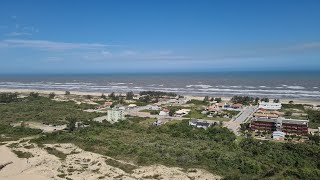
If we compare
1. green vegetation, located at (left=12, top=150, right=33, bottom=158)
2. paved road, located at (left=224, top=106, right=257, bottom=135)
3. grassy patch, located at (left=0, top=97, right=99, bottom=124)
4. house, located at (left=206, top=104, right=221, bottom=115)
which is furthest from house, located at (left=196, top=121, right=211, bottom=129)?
green vegetation, located at (left=12, top=150, right=33, bottom=158)

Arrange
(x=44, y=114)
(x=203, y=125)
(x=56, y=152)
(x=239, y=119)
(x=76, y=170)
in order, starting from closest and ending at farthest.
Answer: (x=76, y=170), (x=56, y=152), (x=203, y=125), (x=239, y=119), (x=44, y=114)

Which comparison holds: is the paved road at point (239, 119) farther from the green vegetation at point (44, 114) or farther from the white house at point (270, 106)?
the green vegetation at point (44, 114)

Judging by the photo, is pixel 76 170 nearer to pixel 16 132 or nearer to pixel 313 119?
pixel 16 132

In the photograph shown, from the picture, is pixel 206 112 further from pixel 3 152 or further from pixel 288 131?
pixel 3 152

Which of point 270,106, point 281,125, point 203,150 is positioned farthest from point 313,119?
point 203,150

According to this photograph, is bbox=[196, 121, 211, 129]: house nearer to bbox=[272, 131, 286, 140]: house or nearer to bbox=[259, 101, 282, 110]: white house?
bbox=[272, 131, 286, 140]: house
